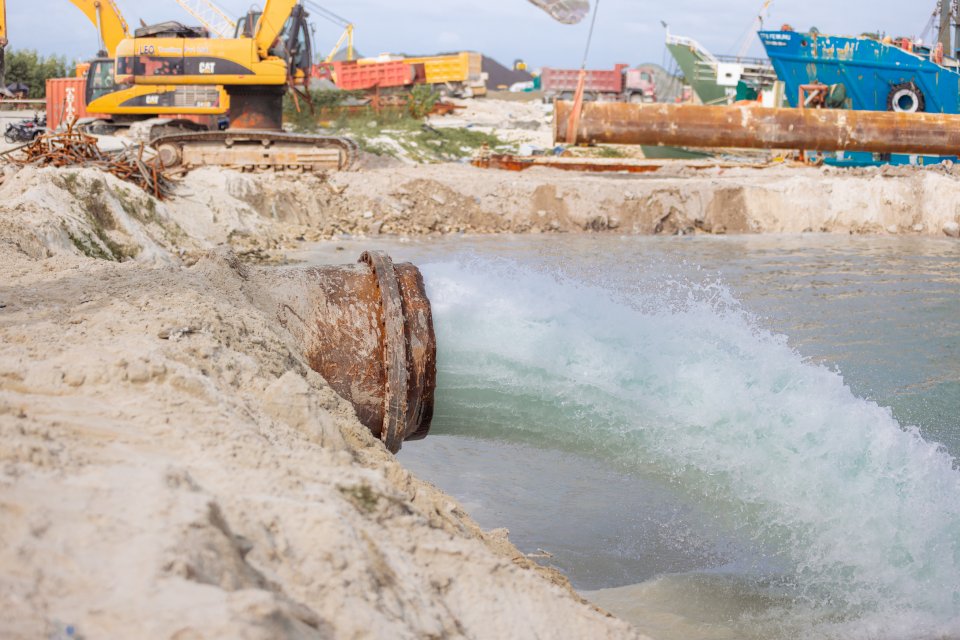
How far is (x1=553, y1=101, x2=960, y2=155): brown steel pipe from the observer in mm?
13641

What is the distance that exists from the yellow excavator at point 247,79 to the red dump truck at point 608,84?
21.0 meters

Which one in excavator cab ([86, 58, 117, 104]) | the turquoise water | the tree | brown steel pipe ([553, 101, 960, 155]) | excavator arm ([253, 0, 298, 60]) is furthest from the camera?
the tree

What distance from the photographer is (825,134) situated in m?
14.6

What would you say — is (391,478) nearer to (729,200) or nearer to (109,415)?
(109,415)

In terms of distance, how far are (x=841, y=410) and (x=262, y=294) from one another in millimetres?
2842

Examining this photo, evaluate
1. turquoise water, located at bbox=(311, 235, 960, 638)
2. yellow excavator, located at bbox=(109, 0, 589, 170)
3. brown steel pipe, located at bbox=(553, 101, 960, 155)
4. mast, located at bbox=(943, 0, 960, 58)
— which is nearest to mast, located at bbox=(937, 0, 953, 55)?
mast, located at bbox=(943, 0, 960, 58)

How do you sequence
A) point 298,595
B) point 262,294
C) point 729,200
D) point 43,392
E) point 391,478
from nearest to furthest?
point 298,595
point 43,392
point 391,478
point 262,294
point 729,200

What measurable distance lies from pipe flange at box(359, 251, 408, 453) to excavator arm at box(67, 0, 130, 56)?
61.1ft

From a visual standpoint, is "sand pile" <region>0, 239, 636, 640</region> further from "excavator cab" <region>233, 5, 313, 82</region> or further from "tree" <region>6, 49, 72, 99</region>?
"tree" <region>6, 49, 72, 99</region>

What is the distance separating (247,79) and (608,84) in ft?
82.4

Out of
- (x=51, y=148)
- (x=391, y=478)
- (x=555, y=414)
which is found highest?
(x=51, y=148)

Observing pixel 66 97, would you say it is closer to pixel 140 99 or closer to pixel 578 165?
pixel 140 99

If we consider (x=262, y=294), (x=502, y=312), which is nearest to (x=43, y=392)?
(x=262, y=294)

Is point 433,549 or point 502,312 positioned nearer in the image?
point 433,549
